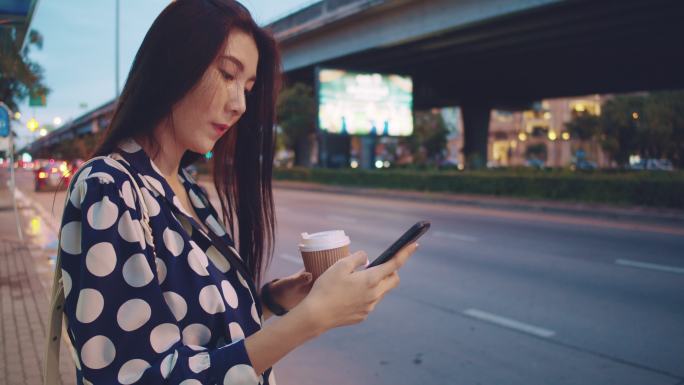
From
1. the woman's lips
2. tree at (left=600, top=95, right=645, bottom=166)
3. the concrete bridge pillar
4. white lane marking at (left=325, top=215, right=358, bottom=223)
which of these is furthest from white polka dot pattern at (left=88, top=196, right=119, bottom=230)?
the concrete bridge pillar

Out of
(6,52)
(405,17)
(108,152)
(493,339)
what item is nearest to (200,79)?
(108,152)

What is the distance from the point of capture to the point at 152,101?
1.30 m

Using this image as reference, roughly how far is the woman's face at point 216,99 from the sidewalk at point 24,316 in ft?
9.25

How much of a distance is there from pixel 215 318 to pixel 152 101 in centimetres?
51

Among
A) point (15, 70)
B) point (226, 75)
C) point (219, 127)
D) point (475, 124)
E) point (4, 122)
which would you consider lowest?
point (219, 127)

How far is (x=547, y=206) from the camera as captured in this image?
16250 millimetres

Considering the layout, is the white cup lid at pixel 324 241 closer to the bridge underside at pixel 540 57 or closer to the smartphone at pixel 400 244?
the smartphone at pixel 400 244

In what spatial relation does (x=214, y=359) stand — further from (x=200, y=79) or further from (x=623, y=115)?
(x=623, y=115)

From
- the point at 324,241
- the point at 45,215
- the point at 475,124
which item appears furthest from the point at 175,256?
the point at 475,124

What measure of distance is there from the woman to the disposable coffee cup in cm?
10

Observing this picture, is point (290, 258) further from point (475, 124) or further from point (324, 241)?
point (475, 124)

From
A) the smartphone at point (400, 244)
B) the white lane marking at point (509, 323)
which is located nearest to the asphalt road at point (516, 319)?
the white lane marking at point (509, 323)

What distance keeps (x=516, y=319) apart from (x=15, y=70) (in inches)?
380

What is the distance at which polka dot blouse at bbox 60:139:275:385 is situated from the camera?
107 cm
